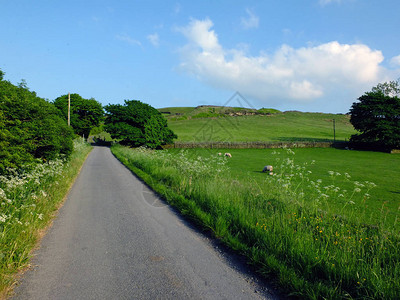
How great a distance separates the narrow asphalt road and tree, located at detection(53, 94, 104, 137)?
77.7 meters

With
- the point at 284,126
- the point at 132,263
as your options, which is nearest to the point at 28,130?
the point at 132,263

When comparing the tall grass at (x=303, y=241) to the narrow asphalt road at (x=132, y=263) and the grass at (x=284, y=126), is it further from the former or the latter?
the grass at (x=284, y=126)

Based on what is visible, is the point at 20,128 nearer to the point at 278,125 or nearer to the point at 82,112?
the point at 82,112

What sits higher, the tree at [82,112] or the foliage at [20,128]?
the tree at [82,112]

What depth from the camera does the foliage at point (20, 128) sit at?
9508 millimetres

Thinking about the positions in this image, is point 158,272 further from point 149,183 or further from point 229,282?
point 149,183

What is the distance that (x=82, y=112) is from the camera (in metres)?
82.4

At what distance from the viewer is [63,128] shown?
2034 centimetres

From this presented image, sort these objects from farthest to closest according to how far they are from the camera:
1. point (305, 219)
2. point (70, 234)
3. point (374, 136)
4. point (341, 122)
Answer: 1. point (341, 122)
2. point (374, 136)
3. point (70, 234)
4. point (305, 219)

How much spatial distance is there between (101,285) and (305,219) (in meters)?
4.61

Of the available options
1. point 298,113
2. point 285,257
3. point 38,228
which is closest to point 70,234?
point 38,228

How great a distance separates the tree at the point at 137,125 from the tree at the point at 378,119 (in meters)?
39.8

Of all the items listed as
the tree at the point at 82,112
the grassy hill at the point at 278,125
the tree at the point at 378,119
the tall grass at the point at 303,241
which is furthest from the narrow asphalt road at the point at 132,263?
the tree at the point at 82,112

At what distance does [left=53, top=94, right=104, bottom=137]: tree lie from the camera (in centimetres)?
7691
